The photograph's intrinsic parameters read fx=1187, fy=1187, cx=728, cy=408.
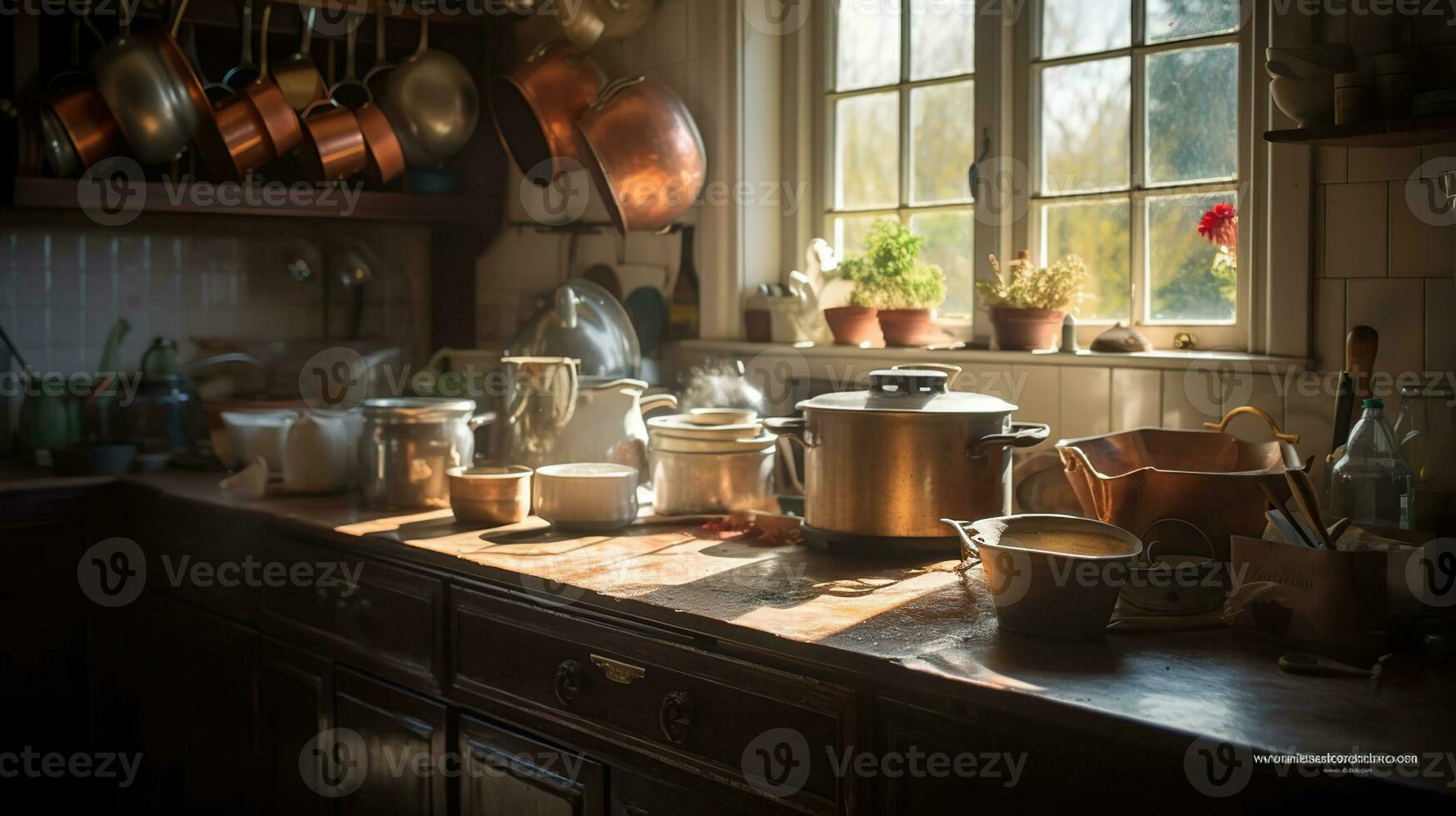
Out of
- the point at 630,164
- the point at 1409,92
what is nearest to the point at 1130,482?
the point at 1409,92

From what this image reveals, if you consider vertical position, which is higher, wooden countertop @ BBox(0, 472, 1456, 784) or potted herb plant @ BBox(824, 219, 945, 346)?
potted herb plant @ BBox(824, 219, 945, 346)

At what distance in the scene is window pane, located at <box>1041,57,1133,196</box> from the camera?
7.30 feet

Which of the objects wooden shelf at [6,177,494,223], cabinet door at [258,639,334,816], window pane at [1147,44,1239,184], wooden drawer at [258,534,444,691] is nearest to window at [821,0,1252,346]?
window pane at [1147,44,1239,184]

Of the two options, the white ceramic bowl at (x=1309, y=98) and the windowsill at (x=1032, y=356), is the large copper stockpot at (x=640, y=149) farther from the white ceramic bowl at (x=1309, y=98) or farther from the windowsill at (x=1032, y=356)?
the white ceramic bowl at (x=1309, y=98)

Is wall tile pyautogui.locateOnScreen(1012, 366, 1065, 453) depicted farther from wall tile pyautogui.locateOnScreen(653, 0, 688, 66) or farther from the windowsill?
wall tile pyautogui.locateOnScreen(653, 0, 688, 66)

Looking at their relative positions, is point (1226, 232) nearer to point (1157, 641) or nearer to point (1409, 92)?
point (1409, 92)

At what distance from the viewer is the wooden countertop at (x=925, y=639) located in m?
1.08

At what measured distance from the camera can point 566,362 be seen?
221 centimetres

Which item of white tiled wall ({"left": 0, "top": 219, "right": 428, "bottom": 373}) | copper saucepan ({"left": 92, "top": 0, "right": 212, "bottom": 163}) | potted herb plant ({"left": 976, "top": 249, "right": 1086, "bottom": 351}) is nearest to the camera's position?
potted herb plant ({"left": 976, "top": 249, "right": 1086, "bottom": 351})

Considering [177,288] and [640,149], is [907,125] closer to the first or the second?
[640,149]

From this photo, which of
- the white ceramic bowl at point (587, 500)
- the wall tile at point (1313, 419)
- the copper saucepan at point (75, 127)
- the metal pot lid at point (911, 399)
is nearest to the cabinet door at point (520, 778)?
the white ceramic bowl at point (587, 500)

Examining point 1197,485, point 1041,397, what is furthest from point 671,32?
point 1197,485

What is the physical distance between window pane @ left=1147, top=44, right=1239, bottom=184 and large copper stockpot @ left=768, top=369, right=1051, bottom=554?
0.70m

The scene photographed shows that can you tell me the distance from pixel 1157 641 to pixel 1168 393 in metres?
0.77
